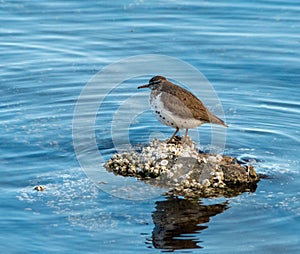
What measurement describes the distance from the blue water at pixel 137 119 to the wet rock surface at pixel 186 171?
0.69ft

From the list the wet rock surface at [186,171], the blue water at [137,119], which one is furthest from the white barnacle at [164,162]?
the blue water at [137,119]

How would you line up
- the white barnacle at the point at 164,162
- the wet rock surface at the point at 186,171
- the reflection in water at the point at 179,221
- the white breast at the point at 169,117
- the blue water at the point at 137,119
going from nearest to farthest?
the reflection in water at the point at 179,221, the blue water at the point at 137,119, the wet rock surface at the point at 186,171, the white barnacle at the point at 164,162, the white breast at the point at 169,117

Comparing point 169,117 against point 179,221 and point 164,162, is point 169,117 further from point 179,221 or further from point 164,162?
point 179,221

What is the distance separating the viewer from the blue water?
7867mm

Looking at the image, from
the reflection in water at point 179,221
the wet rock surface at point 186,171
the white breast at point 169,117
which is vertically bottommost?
the reflection in water at point 179,221

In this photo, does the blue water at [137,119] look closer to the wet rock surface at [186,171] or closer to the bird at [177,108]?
the wet rock surface at [186,171]

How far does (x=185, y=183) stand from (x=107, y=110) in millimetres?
3077

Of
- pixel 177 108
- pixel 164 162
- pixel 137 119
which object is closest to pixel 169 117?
pixel 177 108

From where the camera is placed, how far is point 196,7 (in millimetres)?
16281

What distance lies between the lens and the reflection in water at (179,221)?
768 cm

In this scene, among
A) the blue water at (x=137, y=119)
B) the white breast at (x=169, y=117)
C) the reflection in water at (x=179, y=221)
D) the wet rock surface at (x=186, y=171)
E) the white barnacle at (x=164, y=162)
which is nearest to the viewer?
the reflection in water at (x=179, y=221)

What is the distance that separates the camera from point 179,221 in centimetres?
816

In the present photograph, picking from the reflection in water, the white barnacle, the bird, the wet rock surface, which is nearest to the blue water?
the reflection in water

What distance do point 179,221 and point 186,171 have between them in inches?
42.6
